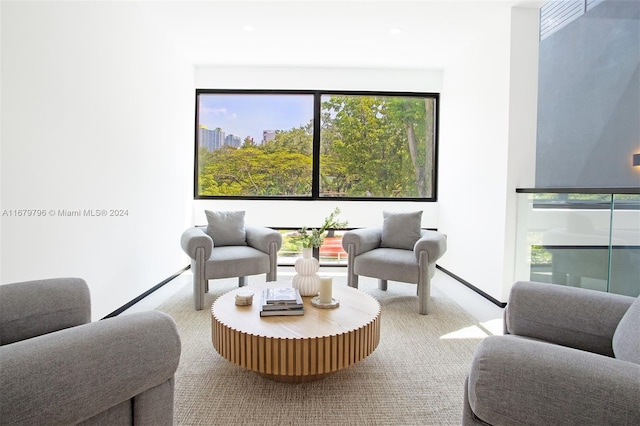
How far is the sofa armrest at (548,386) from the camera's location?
3.27ft

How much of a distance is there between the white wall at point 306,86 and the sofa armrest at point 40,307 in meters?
3.58

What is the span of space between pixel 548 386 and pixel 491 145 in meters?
3.25

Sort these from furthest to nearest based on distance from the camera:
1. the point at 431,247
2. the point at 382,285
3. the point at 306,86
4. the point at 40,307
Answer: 1. the point at 306,86
2. the point at 382,285
3. the point at 431,247
4. the point at 40,307

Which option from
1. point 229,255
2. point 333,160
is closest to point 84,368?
point 229,255

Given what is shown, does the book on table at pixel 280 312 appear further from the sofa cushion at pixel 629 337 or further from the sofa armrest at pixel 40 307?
the sofa cushion at pixel 629 337

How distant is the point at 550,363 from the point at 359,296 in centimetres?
156

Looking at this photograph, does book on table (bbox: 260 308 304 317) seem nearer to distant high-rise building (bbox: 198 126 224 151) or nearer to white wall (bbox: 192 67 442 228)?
white wall (bbox: 192 67 442 228)

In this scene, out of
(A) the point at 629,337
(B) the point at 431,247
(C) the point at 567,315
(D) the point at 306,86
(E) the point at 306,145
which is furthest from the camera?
(E) the point at 306,145

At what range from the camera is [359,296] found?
2.59 m

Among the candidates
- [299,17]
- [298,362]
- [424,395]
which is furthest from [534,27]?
[298,362]

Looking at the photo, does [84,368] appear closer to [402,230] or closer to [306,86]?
[402,230]

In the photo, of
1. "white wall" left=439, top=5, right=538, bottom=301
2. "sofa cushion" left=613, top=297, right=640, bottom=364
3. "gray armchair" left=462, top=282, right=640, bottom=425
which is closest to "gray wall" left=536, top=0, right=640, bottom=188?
"white wall" left=439, top=5, right=538, bottom=301

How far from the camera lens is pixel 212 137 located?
5.34 metres

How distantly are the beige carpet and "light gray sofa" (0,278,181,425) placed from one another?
61cm
